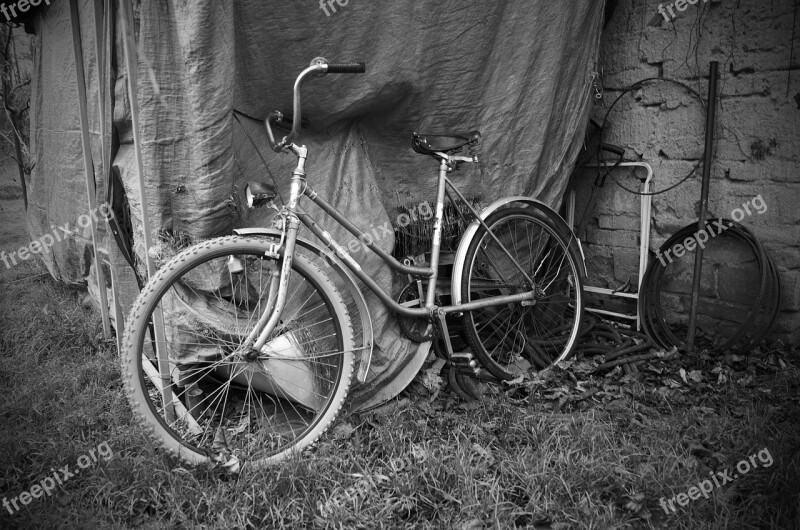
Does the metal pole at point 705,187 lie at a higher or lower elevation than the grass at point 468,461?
higher

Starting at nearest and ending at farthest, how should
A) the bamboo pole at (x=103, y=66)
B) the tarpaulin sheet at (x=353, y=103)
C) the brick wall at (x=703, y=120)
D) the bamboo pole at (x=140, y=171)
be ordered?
1. the bamboo pole at (x=140, y=171)
2. the tarpaulin sheet at (x=353, y=103)
3. the bamboo pole at (x=103, y=66)
4. the brick wall at (x=703, y=120)

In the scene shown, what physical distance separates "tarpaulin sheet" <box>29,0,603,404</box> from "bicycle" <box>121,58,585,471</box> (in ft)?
0.64

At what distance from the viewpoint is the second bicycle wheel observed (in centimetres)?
340

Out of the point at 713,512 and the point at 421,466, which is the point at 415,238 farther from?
the point at 713,512

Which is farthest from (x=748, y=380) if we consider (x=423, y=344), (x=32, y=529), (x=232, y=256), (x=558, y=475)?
(x=32, y=529)

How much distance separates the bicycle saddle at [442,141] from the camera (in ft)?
9.91

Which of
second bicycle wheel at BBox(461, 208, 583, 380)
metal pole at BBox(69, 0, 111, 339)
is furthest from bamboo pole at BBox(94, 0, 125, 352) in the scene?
second bicycle wheel at BBox(461, 208, 583, 380)

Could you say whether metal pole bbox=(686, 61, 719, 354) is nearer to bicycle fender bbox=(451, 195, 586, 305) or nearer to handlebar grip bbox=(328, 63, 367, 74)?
bicycle fender bbox=(451, 195, 586, 305)

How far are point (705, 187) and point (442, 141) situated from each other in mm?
1600

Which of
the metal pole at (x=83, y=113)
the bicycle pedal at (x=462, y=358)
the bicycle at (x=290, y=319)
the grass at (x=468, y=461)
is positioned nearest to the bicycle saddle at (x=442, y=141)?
the bicycle at (x=290, y=319)

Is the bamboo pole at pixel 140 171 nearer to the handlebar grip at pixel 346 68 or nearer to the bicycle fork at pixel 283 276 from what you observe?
the bicycle fork at pixel 283 276

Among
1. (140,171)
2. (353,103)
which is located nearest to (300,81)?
(353,103)

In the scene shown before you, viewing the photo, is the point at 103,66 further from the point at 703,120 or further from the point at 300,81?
the point at 703,120

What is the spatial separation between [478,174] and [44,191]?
3.07 meters
